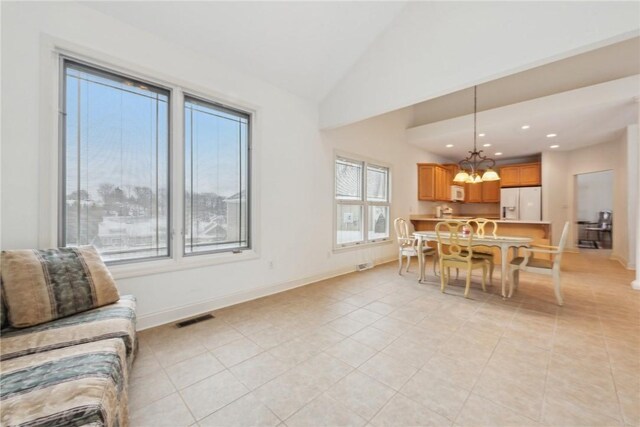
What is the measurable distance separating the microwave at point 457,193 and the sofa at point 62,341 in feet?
25.9

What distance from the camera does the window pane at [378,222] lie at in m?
5.47

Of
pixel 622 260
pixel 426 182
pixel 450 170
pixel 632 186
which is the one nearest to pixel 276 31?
pixel 426 182

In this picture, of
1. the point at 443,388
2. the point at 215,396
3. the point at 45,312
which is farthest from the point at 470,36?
the point at 45,312

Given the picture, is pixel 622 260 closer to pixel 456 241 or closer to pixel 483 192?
pixel 483 192

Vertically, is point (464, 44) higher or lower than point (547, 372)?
higher

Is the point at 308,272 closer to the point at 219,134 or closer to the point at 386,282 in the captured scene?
the point at 386,282

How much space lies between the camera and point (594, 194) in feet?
30.8

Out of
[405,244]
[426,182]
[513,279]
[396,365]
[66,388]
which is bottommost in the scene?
[396,365]

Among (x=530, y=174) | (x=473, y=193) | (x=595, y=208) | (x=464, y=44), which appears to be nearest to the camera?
(x=464, y=44)

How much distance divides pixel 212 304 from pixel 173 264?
66cm

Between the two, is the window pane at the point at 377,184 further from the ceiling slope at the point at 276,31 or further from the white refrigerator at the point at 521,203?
the white refrigerator at the point at 521,203

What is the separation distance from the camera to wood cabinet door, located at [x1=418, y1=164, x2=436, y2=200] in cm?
683

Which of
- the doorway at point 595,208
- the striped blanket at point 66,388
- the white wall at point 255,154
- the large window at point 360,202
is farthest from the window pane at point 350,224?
the doorway at point 595,208

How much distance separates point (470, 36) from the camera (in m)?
2.65
